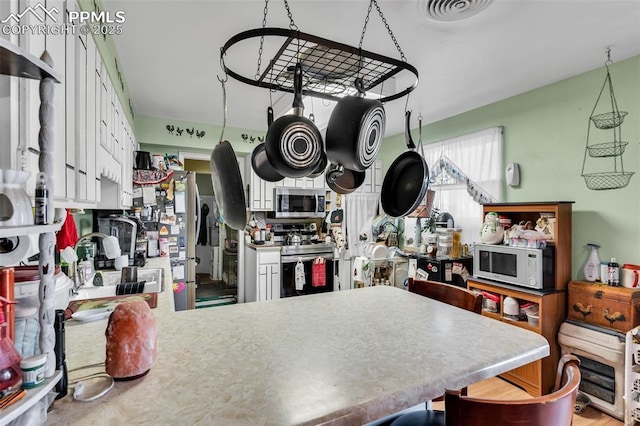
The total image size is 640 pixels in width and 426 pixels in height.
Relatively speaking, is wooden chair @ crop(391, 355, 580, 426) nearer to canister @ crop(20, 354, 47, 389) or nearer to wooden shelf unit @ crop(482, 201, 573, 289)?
canister @ crop(20, 354, 47, 389)

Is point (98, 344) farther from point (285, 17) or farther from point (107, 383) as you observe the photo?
point (285, 17)

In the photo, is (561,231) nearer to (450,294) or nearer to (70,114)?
(450,294)

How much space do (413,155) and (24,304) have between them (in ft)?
4.95

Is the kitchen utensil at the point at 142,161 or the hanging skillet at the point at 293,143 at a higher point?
the kitchen utensil at the point at 142,161

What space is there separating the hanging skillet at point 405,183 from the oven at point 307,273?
2.81 metres

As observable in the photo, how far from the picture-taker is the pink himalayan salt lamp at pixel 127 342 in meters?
0.83

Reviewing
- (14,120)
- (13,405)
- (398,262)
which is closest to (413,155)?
(14,120)

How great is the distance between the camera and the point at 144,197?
3.36 metres

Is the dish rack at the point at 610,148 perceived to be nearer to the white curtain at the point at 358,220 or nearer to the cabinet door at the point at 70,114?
the white curtain at the point at 358,220

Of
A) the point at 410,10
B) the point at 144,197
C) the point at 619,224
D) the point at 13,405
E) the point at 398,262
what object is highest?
the point at 410,10

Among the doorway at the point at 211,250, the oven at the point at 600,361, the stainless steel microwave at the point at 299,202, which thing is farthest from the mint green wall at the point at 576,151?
the doorway at the point at 211,250

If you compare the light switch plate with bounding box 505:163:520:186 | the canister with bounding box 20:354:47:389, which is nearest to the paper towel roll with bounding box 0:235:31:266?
the canister with bounding box 20:354:47:389

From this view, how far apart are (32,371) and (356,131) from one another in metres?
1.06

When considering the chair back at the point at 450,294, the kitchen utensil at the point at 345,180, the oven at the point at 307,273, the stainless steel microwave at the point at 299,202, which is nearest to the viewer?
the chair back at the point at 450,294
